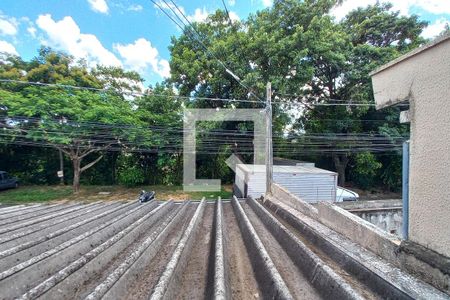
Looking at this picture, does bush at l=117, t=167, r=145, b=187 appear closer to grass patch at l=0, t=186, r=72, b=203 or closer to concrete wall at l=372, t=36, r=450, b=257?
grass patch at l=0, t=186, r=72, b=203

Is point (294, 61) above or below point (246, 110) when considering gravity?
above

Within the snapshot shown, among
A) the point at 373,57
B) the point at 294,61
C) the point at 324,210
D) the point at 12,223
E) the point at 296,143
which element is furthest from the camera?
the point at 296,143

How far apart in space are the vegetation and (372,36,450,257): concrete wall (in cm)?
795

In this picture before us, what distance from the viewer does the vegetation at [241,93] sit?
10.6m

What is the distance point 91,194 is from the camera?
42.9 feet

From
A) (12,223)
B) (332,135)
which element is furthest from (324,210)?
(332,135)

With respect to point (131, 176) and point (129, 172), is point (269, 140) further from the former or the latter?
point (129, 172)

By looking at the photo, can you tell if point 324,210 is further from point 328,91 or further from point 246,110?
point 328,91

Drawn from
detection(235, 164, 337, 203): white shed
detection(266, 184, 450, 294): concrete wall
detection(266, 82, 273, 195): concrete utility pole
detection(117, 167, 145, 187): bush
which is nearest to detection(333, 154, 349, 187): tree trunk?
detection(235, 164, 337, 203): white shed

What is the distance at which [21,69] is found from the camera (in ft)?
44.0

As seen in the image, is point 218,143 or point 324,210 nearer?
point 324,210

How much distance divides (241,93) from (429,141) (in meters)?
10.9

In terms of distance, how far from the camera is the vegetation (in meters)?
10.6

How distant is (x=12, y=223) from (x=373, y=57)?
14813 mm
